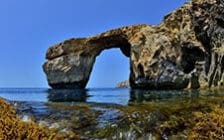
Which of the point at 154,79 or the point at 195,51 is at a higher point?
the point at 195,51

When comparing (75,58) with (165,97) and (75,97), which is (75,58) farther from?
(165,97)

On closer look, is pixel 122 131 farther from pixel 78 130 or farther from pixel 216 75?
pixel 216 75

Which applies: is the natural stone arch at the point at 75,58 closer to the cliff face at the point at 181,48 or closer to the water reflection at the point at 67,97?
the cliff face at the point at 181,48

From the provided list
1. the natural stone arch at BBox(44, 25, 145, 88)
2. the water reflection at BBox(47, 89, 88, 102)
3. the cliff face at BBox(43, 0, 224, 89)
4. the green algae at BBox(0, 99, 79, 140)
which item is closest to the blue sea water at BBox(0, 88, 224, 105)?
the water reflection at BBox(47, 89, 88, 102)

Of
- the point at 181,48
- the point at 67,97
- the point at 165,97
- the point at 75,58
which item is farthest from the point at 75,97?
the point at 75,58

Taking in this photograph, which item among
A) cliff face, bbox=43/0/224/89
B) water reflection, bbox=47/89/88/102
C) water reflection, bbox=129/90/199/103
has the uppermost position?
cliff face, bbox=43/0/224/89

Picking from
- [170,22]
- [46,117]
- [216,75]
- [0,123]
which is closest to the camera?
[0,123]

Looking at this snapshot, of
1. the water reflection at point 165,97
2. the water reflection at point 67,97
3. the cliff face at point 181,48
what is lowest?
the water reflection at point 165,97

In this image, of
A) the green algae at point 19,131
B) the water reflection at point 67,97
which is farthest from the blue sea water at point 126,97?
the green algae at point 19,131

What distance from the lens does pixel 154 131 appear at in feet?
40.8

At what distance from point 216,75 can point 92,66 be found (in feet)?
121

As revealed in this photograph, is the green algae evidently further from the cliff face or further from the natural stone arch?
the natural stone arch

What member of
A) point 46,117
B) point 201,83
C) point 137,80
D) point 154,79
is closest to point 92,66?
point 137,80

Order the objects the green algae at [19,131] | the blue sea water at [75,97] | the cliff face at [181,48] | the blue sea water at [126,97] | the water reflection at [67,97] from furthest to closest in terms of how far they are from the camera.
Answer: the cliff face at [181,48] → the water reflection at [67,97] → the blue sea water at [75,97] → the blue sea water at [126,97] → the green algae at [19,131]
